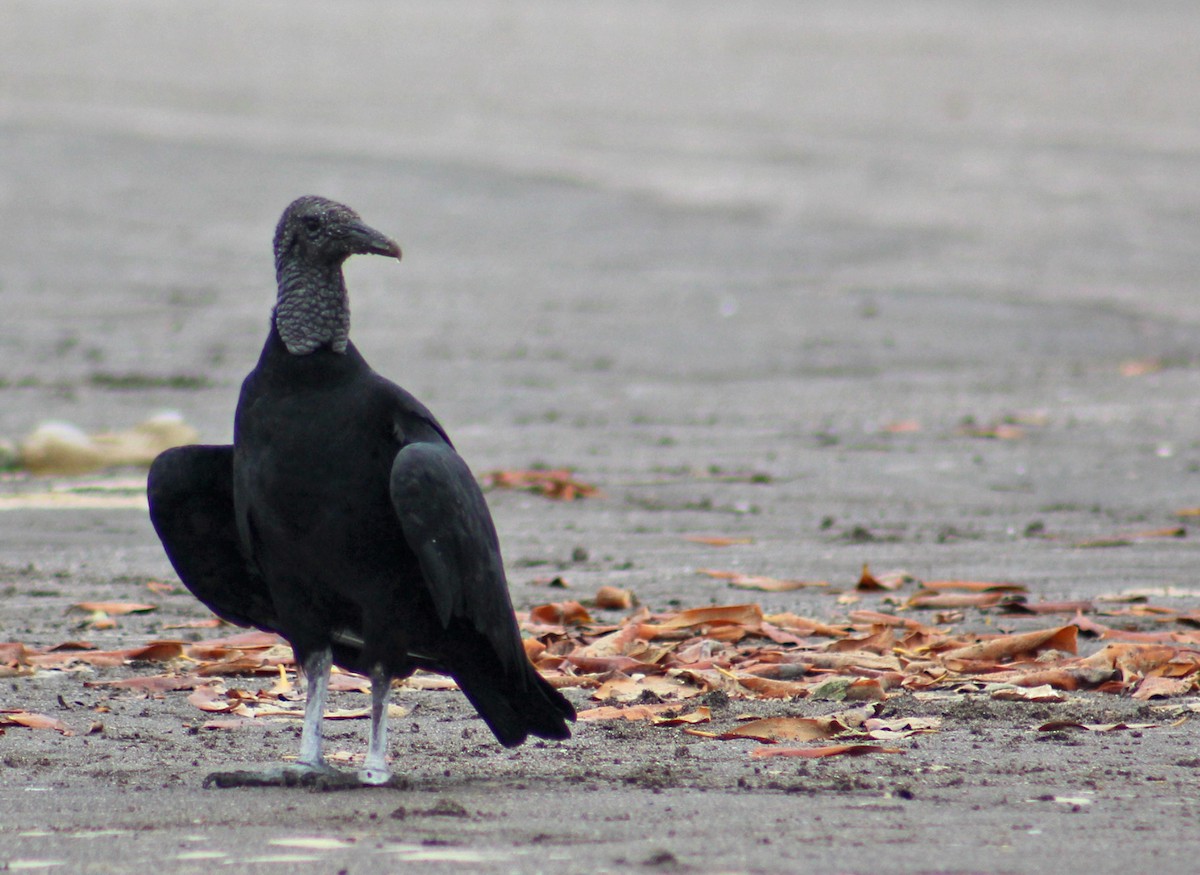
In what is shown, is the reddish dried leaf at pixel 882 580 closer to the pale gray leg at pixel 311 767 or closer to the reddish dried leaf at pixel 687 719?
the reddish dried leaf at pixel 687 719

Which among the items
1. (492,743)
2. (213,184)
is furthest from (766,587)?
(213,184)

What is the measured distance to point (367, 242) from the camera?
178 inches

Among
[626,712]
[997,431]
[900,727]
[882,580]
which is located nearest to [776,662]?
[626,712]

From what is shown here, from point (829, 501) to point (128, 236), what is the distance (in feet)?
34.3

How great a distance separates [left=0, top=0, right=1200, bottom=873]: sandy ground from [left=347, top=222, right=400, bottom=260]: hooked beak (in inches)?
49.7

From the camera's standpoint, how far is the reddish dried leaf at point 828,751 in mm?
4746

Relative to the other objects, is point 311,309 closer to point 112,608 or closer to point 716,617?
point 716,617

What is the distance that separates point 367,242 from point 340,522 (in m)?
0.68

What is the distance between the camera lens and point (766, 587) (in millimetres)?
7336

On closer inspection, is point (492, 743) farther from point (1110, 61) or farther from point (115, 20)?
point (115, 20)

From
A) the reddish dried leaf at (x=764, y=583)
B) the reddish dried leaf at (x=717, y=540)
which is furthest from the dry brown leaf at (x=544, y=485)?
the reddish dried leaf at (x=764, y=583)

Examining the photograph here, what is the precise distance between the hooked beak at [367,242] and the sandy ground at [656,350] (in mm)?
1263

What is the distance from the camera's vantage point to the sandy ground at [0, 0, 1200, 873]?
13.8ft

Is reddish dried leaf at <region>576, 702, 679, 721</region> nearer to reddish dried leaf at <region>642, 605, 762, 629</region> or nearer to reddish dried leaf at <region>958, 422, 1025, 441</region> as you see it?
reddish dried leaf at <region>642, 605, 762, 629</region>
